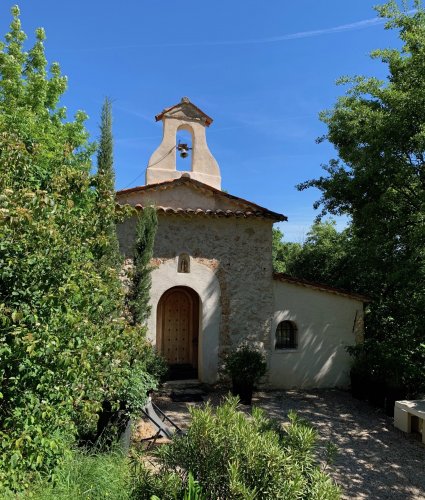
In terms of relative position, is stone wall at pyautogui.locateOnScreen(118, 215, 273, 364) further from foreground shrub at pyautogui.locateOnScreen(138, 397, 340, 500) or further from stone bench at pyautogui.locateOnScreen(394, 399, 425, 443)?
foreground shrub at pyautogui.locateOnScreen(138, 397, 340, 500)

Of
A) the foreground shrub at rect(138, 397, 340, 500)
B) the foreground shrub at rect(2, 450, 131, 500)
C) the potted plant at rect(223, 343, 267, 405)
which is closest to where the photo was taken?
the foreground shrub at rect(138, 397, 340, 500)

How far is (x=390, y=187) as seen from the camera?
8.83 meters

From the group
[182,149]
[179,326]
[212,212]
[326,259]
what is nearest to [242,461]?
[212,212]

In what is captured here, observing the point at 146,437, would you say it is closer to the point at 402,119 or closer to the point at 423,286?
the point at 423,286

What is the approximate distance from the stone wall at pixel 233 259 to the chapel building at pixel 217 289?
1.1 inches

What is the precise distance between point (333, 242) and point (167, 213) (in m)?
8.90

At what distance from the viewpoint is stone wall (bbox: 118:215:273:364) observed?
9969 millimetres

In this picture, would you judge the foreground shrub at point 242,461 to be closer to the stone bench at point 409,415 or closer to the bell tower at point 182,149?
the stone bench at point 409,415

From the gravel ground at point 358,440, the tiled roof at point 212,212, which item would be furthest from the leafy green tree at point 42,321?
the tiled roof at point 212,212

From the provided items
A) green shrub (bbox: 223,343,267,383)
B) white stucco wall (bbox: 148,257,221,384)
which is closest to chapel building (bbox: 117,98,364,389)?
white stucco wall (bbox: 148,257,221,384)

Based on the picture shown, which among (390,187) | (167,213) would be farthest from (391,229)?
(167,213)

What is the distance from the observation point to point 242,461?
3207 mm

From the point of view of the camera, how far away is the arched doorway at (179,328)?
418 inches

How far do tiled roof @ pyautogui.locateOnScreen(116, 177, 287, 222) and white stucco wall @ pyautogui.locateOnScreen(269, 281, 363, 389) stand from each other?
2.10 metres
